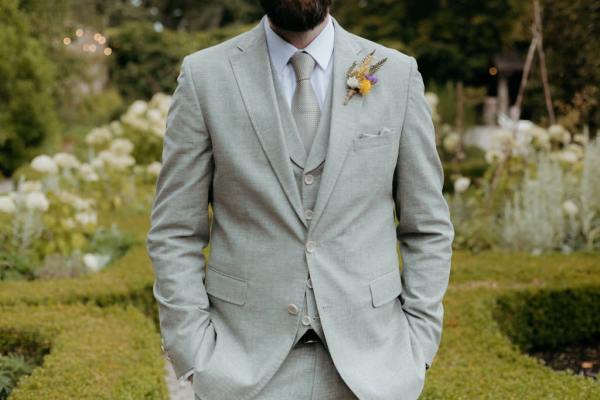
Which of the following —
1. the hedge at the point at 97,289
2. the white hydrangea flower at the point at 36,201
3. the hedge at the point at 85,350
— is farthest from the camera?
the white hydrangea flower at the point at 36,201

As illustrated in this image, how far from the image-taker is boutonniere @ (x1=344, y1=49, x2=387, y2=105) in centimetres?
215

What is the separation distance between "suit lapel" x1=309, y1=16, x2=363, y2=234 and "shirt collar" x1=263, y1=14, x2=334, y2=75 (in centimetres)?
3

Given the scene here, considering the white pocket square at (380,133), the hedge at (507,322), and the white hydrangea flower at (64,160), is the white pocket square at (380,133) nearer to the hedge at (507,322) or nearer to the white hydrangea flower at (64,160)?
the hedge at (507,322)

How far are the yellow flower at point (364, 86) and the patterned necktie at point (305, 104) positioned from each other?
0.12m

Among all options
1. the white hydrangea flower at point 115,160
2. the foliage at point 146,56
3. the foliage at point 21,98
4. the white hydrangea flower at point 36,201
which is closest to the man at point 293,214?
the white hydrangea flower at point 36,201

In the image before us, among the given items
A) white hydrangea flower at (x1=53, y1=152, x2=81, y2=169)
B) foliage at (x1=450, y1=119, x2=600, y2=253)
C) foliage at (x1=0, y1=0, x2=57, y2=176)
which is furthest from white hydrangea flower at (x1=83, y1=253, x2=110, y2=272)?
foliage at (x1=0, y1=0, x2=57, y2=176)

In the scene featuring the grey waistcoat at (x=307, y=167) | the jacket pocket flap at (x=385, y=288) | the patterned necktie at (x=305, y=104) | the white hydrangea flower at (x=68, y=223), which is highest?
the patterned necktie at (x=305, y=104)

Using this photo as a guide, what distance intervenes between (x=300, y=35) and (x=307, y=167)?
1.09 feet

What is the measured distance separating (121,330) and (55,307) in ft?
2.32

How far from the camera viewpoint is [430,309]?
7.49 ft

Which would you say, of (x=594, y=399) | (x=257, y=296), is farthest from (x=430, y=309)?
(x=594, y=399)

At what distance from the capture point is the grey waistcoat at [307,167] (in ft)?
6.98

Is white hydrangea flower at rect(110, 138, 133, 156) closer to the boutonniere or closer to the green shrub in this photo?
the green shrub

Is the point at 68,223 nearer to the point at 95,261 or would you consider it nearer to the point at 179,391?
the point at 95,261
